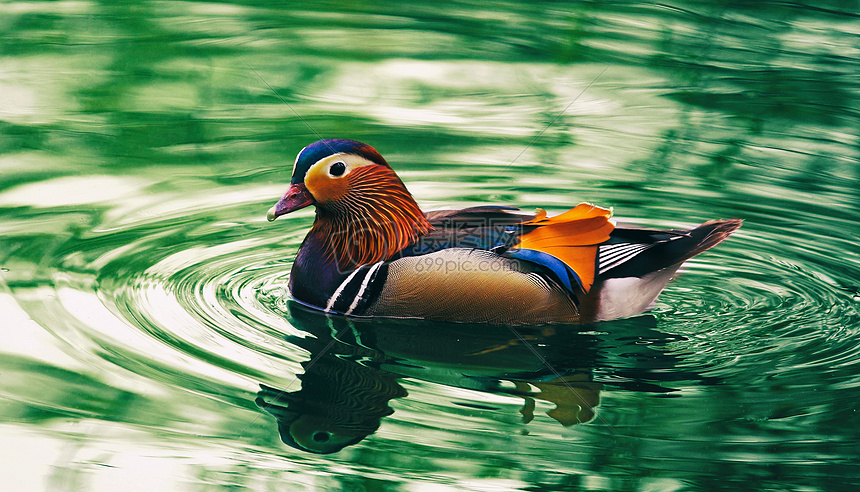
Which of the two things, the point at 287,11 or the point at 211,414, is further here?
the point at 287,11

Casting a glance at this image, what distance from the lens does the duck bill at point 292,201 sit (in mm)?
5539

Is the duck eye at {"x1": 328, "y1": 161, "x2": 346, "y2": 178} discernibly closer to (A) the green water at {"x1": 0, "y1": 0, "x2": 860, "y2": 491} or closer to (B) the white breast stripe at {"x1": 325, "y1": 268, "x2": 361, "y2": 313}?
(B) the white breast stripe at {"x1": 325, "y1": 268, "x2": 361, "y2": 313}

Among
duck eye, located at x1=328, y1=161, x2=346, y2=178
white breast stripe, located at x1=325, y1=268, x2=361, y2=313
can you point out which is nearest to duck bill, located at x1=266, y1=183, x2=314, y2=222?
duck eye, located at x1=328, y1=161, x2=346, y2=178

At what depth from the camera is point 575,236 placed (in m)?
5.51

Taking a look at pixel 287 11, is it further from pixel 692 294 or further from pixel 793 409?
pixel 793 409

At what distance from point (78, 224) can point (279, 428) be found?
9.85ft

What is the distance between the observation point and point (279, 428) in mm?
4332

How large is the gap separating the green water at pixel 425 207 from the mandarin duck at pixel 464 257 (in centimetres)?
16

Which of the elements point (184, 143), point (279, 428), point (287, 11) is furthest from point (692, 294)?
point (287, 11)

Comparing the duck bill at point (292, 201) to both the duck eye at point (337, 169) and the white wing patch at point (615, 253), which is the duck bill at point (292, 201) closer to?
the duck eye at point (337, 169)

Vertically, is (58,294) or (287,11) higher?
(287,11)

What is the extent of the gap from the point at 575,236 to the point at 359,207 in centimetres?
130

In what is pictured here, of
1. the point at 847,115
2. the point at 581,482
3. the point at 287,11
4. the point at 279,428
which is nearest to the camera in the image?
the point at 581,482

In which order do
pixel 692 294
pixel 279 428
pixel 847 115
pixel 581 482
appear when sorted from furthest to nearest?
pixel 847 115, pixel 692 294, pixel 279 428, pixel 581 482
